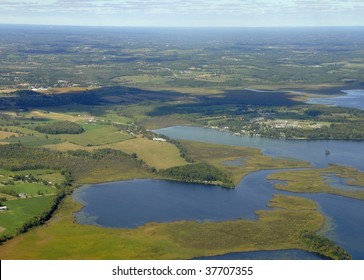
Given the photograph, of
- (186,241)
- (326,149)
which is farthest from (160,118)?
(186,241)

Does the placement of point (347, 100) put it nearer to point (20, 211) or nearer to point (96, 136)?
point (96, 136)

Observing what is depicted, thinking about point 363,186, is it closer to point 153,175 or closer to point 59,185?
point 153,175

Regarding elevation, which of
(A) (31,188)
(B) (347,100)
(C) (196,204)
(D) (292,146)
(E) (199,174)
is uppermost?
(B) (347,100)

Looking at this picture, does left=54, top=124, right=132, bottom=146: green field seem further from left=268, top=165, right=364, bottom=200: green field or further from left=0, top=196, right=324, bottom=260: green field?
left=0, top=196, right=324, bottom=260: green field

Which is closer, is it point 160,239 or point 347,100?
point 160,239

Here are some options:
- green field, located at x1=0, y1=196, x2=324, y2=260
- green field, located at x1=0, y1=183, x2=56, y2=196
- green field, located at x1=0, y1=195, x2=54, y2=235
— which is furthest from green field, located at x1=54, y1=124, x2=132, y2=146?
green field, located at x1=0, y1=196, x2=324, y2=260

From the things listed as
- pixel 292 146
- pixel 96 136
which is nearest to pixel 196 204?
pixel 292 146
